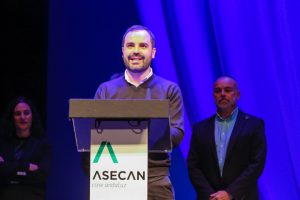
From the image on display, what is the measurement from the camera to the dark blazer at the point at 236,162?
3955 mm

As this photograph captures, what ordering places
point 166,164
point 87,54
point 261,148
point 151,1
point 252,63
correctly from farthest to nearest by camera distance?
point 87,54 < point 151,1 < point 252,63 < point 261,148 < point 166,164

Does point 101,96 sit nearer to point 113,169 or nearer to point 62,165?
point 113,169

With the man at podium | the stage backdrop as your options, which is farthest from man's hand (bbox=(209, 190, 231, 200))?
the man at podium

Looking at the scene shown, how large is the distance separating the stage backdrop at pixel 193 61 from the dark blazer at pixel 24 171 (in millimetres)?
610

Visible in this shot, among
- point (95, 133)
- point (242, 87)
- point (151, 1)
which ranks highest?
point (151, 1)

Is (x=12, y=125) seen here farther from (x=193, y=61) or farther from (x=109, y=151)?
(x=109, y=151)

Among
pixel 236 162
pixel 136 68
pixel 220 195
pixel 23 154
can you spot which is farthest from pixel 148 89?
pixel 23 154

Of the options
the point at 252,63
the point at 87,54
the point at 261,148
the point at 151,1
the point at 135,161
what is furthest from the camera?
the point at 87,54

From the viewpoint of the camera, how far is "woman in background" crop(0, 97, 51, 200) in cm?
430

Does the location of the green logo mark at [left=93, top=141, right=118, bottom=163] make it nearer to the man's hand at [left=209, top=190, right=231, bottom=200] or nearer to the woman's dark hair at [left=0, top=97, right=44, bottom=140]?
the man's hand at [left=209, top=190, right=231, bottom=200]

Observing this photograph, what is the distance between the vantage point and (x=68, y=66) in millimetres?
5059

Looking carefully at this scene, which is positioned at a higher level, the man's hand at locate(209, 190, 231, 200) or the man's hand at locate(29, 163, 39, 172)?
the man's hand at locate(29, 163, 39, 172)

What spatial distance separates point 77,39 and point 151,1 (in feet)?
2.54

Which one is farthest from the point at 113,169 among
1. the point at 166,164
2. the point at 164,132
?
Answer: the point at 166,164
